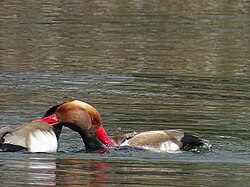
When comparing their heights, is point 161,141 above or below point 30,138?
below

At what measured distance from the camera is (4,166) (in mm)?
10828

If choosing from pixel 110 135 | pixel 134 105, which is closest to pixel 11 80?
pixel 134 105

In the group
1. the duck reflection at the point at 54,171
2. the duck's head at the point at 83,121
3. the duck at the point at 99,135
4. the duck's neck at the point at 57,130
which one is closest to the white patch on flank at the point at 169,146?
the duck at the point at 99,135

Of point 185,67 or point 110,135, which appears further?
point 185,67

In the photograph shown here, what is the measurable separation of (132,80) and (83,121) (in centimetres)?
535

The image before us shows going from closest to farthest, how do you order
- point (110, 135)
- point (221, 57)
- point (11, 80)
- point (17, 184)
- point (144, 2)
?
point (17, 184) → point (110, 135) → point (11, 80) → point (221, 57) → point (144, 2)

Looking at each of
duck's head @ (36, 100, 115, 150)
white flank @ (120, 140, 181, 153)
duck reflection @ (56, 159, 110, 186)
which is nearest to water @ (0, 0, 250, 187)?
duck reflection @ (56, 159, 110, 186)

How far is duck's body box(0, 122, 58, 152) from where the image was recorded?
11.5 meters

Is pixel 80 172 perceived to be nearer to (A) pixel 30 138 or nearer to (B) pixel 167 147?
(A) pixel 30 138

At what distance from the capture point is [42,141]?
1164 cm

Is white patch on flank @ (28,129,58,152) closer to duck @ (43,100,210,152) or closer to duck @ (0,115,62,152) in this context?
duck @ (0,115,62,152)

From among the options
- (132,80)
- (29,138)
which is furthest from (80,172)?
(132,80)

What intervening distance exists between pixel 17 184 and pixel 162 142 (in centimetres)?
251

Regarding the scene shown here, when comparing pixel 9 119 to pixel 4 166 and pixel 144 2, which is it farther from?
pixel 144 2
